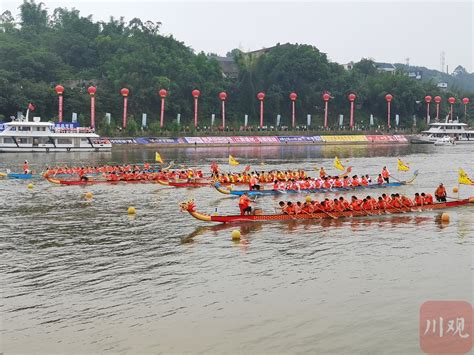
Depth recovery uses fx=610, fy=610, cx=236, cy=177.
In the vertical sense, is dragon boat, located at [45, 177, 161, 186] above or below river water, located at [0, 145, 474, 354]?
above

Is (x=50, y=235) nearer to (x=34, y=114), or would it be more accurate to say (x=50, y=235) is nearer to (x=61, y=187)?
(x=61, y=187)

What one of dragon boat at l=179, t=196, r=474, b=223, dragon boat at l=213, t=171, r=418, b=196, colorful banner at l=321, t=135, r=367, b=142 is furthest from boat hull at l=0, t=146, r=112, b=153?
dragon boat at l=179, t=196, r=474, b=223

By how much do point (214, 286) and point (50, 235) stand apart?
10017mm

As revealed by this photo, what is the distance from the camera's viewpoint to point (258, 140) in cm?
9556

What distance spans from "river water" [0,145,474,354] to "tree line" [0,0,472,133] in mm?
61856

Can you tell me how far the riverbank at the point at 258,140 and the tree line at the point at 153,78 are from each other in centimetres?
294

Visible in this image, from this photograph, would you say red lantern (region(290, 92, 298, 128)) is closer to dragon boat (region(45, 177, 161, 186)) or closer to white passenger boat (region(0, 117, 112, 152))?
white passenger boat (region(0, 117, 112, 152))

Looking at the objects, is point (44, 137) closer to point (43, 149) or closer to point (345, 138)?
point (43, 149)

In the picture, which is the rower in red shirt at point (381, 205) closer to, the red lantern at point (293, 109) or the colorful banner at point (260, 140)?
the colorful banner at point (260, 140)

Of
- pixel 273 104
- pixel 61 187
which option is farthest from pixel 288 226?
pixel 273 104

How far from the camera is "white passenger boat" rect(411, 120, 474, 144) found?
102331 mm

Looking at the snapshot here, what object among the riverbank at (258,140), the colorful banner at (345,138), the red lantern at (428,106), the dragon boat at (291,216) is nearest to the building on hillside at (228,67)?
the riverbank at (258,140)

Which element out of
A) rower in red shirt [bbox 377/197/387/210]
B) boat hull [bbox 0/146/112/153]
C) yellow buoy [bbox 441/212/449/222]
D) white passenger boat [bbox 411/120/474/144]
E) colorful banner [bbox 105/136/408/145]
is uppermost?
white passenger boat [bbox 411/120/474/144]

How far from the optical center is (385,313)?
16109 mm
